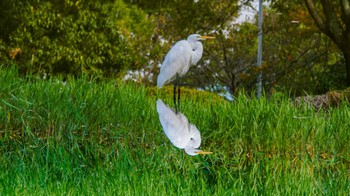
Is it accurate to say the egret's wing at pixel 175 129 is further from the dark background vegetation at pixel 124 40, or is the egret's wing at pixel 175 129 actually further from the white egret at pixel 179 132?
the dark background vegetation at pixel 124 40

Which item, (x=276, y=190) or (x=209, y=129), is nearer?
(x=276, y=190)

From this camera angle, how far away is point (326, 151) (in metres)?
7.39

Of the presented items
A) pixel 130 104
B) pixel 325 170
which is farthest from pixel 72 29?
pixel 325 170

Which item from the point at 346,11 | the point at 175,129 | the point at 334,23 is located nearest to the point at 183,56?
the point at 175,129

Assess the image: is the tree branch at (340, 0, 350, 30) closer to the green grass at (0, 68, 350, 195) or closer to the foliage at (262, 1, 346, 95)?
the foliage at (262, 1, 346, 95)

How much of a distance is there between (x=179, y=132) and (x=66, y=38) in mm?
18012

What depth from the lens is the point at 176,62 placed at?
368 cm

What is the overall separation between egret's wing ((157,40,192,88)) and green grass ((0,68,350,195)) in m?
2.35

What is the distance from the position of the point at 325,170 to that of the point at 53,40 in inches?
588

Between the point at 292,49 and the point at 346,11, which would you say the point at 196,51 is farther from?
the point at 292,49

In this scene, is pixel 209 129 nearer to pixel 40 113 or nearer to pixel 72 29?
pixel 40 113

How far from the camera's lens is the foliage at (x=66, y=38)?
67.6 feet

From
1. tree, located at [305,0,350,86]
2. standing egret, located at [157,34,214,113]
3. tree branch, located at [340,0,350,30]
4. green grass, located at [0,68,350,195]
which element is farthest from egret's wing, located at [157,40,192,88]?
tree branch, located at [340,0,350,30]

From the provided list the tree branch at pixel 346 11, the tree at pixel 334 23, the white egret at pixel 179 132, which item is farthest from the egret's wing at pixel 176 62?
the tree branch at pixel 346 11
